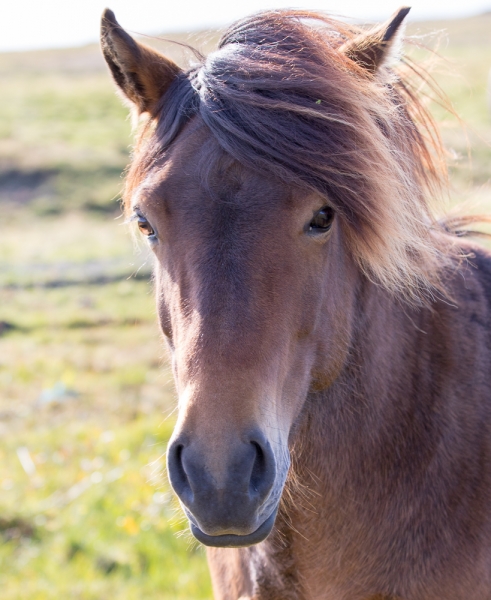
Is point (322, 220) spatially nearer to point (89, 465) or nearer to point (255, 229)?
point (255, 229)

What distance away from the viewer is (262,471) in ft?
5.91

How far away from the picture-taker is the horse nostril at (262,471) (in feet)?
5.82

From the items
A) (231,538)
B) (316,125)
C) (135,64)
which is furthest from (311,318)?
(135,64)

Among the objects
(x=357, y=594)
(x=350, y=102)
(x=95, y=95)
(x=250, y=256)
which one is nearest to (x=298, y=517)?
(x=357, y=594)

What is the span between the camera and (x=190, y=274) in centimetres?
207

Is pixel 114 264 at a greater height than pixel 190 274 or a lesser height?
lesser

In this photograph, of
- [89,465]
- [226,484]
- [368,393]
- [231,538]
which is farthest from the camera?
[89,465]

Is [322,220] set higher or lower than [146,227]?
higher

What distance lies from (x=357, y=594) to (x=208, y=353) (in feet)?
3.92

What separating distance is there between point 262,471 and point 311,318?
61 cm

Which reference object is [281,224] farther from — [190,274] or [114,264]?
[114,264]

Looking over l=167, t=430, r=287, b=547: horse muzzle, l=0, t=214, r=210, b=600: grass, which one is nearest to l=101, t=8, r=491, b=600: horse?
l=167, t=430, r=287, b=547: horse muzzle

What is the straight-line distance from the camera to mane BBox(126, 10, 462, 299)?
213 cm

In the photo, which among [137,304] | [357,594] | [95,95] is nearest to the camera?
[357,594]
